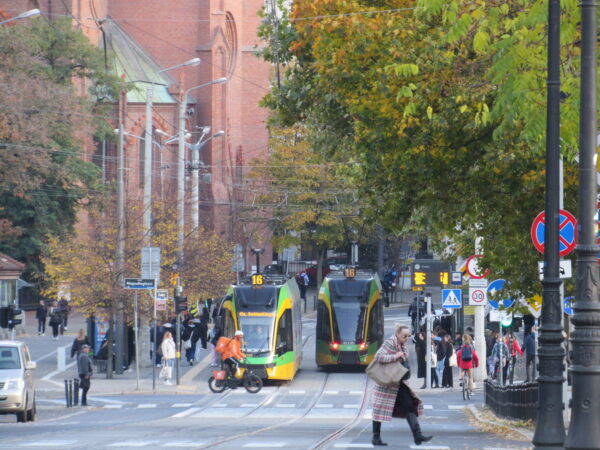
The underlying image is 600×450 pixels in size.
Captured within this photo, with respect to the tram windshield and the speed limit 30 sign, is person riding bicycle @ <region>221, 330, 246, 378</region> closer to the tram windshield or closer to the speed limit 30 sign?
the tram windshield

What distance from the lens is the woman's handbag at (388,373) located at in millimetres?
14125

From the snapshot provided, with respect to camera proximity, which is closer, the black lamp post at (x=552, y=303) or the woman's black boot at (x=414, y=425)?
the black lamp post at (x=552, y=303)

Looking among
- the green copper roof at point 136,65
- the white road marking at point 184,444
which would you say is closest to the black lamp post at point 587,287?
the white road marking at point 184,444

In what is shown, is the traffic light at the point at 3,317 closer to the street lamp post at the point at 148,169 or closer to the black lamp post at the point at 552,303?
the street lamp post at the point at 148,169

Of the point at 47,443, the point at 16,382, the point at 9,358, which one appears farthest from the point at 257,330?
the point at 47,443

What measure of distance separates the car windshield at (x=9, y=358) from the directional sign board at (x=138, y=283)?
7513 mm

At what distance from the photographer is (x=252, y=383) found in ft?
110

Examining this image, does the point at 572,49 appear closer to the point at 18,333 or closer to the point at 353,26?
the point at 353,26

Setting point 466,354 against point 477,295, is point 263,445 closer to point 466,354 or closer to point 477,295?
point 466,354

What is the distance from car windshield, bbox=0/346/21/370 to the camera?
968 inches

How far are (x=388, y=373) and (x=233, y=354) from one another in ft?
64.2

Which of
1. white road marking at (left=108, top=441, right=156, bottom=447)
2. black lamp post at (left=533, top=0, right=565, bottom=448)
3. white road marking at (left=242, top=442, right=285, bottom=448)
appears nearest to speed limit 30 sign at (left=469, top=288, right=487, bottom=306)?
white road marking at (left=242, top=442, right=285, bottom=448)

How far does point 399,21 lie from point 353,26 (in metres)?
0.69

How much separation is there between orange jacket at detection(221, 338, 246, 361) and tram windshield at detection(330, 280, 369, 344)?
20.7 ft
